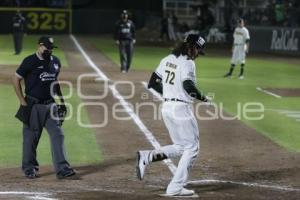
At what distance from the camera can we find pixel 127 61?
89.2ft

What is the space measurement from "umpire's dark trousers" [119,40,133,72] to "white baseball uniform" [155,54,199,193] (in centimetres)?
1747

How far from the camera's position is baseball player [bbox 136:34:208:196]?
9.09m

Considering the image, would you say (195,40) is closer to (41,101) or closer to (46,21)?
(41,101)

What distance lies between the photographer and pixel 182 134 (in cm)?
921

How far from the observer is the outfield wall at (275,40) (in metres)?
39.6

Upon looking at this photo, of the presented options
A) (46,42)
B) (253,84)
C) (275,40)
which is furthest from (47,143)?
(275,40)

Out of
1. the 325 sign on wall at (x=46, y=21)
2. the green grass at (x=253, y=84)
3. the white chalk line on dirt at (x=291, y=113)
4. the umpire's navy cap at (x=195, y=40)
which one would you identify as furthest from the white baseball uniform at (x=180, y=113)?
the 325 sign on wall at (x=46, y=21)

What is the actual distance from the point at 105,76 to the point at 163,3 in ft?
112

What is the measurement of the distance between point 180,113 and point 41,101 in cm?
219

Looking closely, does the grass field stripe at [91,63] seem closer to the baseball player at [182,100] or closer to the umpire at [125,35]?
the umpire at [125,35]

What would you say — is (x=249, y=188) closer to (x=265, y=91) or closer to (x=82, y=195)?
(x=82, y=195)

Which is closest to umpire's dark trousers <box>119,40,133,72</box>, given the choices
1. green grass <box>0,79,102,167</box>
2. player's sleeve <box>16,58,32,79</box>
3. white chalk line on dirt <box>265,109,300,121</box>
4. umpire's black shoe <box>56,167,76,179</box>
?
white chalk line on dirt <box>265,109,300,121</box>

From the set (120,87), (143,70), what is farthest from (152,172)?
(143,70)

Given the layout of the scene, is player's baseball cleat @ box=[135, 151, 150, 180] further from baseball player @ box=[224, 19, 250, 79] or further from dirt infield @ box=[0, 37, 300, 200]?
baseball player @ box=[224, 19, 250, 79]
